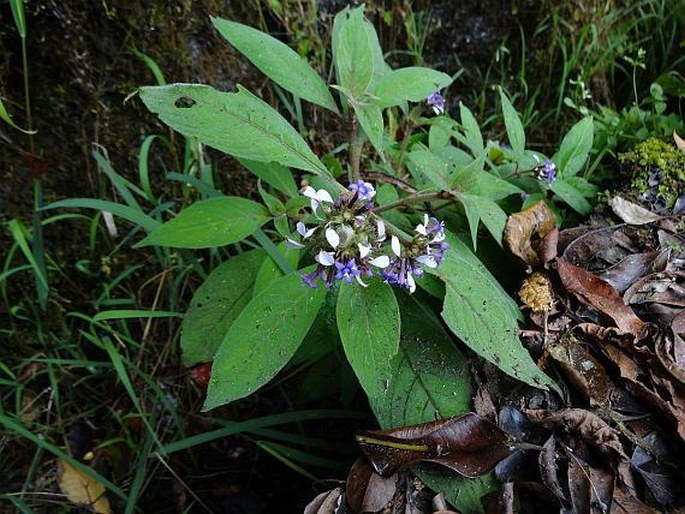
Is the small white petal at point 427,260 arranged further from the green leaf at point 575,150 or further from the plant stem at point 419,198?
the green leaf at point 575,150

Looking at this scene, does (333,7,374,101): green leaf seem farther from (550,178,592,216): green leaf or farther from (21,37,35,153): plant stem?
(21,37,35,153): plant stem

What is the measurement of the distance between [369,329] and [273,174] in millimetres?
415

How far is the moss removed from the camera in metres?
1.60

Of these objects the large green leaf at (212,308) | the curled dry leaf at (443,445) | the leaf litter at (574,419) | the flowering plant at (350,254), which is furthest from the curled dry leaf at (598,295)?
the large green leaf at (212,308)

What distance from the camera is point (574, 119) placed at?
88.7 inches

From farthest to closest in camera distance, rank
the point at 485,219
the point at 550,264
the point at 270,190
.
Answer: the point at 270,190
the point at 550,264
the point at 485,219

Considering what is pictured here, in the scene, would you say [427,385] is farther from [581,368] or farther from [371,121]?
[371,121]

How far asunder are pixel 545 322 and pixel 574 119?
48.2 inches

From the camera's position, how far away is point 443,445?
3.85 ft

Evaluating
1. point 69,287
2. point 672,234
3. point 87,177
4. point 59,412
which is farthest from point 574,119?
point 59,412

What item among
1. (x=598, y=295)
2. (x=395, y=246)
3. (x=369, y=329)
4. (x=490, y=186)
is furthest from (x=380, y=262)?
(x=598, y=295)

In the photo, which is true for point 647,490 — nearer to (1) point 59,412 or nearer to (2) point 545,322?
(2) point 545,322

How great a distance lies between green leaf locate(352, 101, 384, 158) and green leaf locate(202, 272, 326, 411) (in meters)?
0.31

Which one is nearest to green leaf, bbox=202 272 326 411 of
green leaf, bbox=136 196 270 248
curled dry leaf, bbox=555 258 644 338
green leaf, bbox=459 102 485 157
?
green leaf, bbox=136 196 270 248
